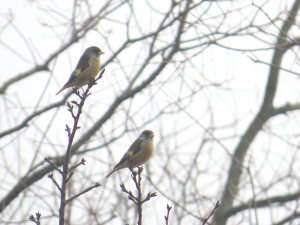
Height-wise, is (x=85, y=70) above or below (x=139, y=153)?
above

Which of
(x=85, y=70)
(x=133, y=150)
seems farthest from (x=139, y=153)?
(x=85, y=70)

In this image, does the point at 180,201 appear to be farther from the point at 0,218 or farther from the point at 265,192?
the point at 0,218

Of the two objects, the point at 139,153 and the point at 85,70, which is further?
the point at 85,70

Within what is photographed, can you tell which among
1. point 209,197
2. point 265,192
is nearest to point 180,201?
point 209,197

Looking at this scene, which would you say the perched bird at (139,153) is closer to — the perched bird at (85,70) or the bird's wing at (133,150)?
the bird's wing at (133,150)

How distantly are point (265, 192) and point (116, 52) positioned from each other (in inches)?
158

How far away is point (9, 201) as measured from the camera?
768 centimetres

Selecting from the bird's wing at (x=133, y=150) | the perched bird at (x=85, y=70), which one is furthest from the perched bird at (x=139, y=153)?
the perched bird at (x=85, y=70)

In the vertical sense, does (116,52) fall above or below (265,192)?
above

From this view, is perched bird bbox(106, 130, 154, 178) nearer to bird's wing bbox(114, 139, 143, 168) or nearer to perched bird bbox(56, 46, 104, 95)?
bird's wing bbox(114, 139, 143, 168)

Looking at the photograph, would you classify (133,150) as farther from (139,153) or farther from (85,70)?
(85,70)

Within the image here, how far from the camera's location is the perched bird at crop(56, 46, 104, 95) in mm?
5727

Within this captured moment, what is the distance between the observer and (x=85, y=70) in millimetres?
5758

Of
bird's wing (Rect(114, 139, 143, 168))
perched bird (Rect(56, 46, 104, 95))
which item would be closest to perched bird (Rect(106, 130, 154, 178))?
bird's wing (Rect(114, 139, 143, 168))
